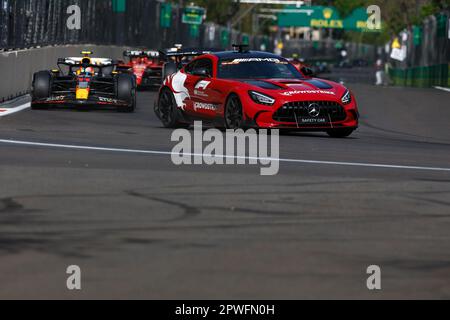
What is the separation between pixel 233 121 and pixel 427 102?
1608cm

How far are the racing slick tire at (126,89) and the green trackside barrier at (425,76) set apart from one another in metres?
28.2

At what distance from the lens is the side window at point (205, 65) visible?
21.7 meters

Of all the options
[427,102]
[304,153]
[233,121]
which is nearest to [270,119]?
[233,121]

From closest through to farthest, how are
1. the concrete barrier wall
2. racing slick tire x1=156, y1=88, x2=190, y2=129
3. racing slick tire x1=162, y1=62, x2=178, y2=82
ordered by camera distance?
racing slick tire x1=156, y1=88, x2=190, y2=129, racing slick tire x1=162, y1=62, x2=178, y2=82, the concrete barrier wall

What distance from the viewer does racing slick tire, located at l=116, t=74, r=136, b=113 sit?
26.0m

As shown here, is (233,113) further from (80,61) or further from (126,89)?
(80,61)

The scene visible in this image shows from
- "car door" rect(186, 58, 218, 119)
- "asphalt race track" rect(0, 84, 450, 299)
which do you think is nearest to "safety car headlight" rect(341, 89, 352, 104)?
"car door" rect(186, 58, 218, 119)

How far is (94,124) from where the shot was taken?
22.2 m

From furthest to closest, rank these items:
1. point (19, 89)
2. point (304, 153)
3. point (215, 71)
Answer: point (19, 89) < point (215, 71) < point (304, 153)

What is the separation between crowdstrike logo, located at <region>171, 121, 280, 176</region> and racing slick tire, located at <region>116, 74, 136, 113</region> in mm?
4748

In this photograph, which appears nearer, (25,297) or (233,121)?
(25,297)

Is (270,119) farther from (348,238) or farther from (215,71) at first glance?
(348,238)

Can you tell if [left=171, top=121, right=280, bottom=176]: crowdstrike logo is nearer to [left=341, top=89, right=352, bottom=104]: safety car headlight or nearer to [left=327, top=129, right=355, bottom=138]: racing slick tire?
[left=327, top=129, right=355, bottom=138]: racing slick tire

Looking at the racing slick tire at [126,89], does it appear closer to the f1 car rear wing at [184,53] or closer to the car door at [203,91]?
the f1 car rear wing at [184,53]
